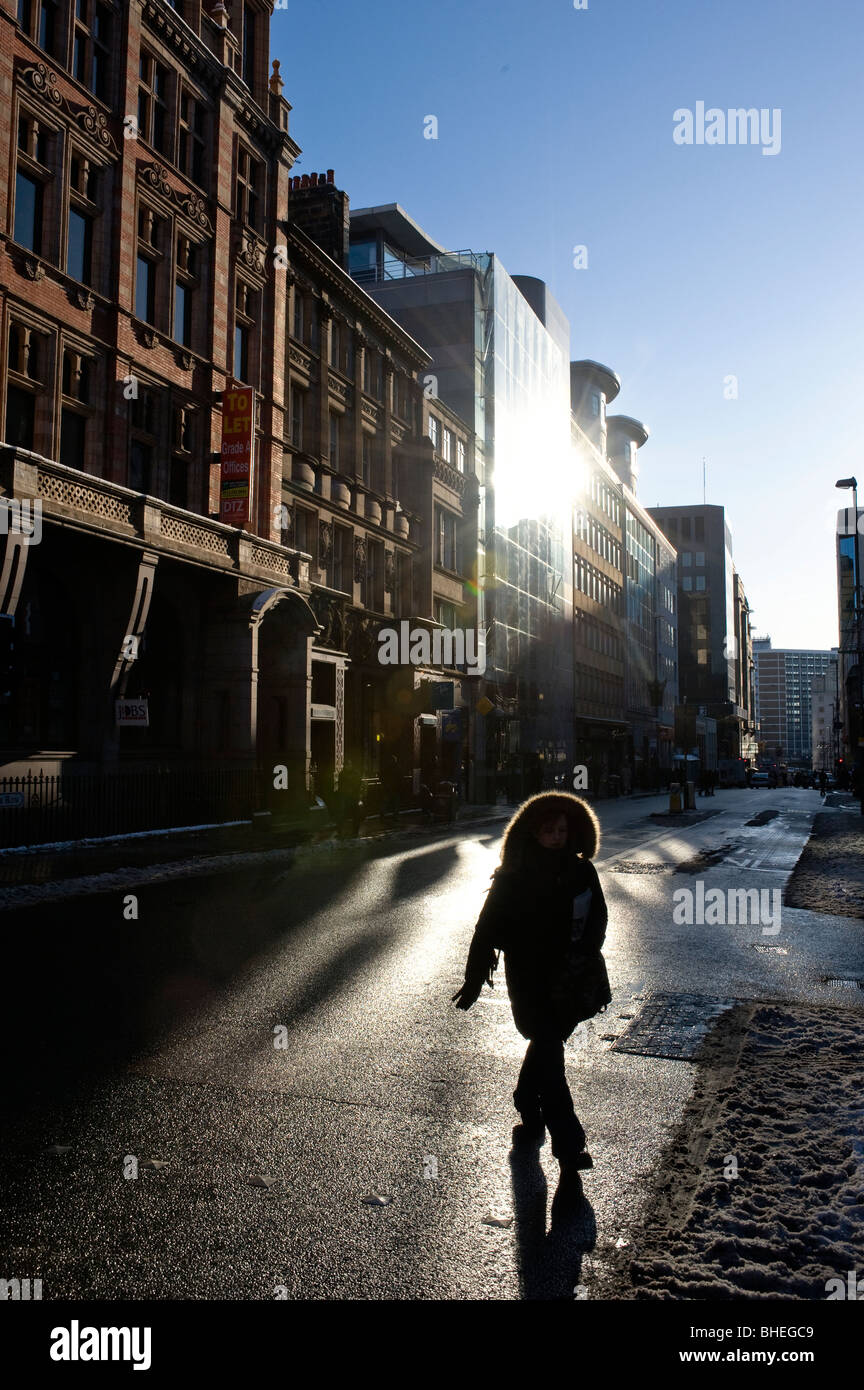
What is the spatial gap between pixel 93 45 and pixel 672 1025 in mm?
23492

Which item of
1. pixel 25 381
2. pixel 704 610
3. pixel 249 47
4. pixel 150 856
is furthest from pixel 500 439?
pixel 704 610

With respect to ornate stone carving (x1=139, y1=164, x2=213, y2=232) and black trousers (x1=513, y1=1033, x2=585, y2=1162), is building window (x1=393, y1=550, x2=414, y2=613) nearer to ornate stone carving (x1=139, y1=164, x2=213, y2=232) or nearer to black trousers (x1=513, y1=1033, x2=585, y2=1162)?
ornate stone carving (x1=139, y1=164, x2=213, y2=232)

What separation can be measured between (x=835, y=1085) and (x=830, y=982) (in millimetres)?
3281

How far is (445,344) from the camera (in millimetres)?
47812

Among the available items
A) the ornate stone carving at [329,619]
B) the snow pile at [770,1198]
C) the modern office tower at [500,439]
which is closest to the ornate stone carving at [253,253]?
→ the ornate stone carving at [329,619]

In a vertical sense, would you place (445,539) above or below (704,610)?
below

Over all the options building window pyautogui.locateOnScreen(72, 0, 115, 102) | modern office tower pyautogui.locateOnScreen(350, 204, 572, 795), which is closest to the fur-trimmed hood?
building window pyautogui.locateOnScreen(72, 0, 115, 102)

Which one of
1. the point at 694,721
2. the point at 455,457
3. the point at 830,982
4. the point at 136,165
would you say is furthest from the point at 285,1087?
the point at 694,721

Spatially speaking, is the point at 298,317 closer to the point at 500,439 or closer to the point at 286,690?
the point at 286,690

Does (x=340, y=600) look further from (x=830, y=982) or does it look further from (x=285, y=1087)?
(x=285, y=1087)

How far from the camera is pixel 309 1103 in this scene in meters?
5.32

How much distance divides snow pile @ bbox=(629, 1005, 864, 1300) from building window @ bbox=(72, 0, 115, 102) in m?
23.6

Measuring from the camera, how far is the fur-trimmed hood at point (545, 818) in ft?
15.1

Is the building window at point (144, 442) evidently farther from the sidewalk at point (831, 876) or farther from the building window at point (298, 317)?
the sidewalk at point (831, 876)
